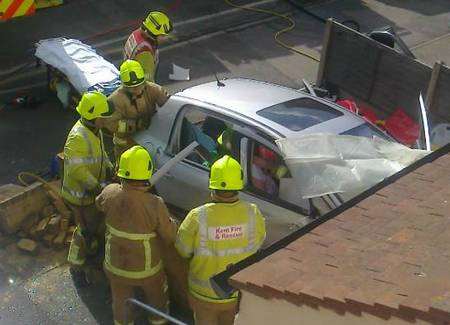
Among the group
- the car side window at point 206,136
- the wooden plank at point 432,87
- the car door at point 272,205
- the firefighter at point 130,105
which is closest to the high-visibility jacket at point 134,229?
the car door at point 272,205

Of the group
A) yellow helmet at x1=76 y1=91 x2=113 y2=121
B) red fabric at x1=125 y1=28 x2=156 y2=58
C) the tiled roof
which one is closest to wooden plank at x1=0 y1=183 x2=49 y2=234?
yellow helmet at x1=76 y1=91 x2=113 y2=121

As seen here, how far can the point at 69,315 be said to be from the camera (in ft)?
20.6

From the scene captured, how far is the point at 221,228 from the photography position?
200 inches

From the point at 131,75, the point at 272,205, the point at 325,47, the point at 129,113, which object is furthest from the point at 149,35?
the point at 272,205

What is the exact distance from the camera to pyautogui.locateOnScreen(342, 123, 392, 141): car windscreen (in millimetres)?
6350

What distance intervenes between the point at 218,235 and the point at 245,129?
54.1 inches

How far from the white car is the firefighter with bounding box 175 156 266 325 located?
758 mm

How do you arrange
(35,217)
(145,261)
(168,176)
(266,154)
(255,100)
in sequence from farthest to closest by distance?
(35,217) < (168,176) < (255,100) < (266,154) < (145,261)

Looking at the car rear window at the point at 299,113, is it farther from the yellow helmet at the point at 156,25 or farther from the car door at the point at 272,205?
the yellow helmet at the point at 156,25

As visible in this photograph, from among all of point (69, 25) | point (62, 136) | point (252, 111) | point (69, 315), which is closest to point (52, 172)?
point (62, 136)

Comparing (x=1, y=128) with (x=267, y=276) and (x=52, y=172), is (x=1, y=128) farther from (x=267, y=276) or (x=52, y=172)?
(x=267, y=276)

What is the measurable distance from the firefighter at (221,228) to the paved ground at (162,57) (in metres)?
1.54

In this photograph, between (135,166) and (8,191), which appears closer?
(135,166)

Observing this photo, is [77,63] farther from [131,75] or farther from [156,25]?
[131,75]
